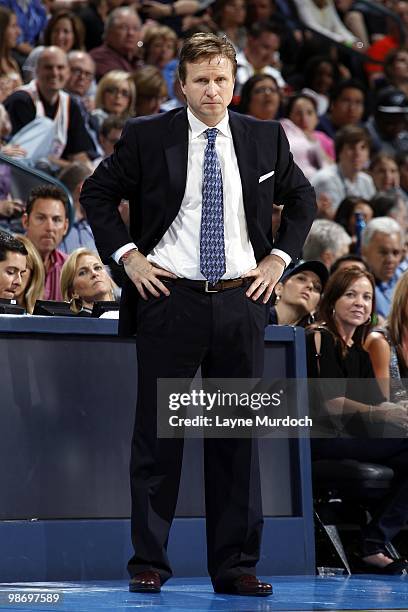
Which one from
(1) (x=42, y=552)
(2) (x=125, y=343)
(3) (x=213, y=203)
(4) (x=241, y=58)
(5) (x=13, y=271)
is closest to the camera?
(3) (x=213, y=203)

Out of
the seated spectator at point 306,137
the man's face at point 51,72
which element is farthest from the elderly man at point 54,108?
the seated spectator at point 306,137

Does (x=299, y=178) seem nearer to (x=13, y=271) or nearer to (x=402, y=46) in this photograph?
(x=13, y=271)

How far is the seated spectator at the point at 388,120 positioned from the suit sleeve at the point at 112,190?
27.1 feet

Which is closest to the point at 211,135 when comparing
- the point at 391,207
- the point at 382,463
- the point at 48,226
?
the point at 382,463

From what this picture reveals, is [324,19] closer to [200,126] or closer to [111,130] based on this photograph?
[111,130]

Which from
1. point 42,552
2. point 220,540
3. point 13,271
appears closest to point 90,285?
point 13,271

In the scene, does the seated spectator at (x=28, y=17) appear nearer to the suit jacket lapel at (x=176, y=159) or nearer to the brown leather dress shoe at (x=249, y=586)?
the suit jacket lapel at (x=176, y=159)

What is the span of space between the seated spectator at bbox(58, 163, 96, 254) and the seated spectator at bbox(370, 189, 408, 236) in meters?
2.47

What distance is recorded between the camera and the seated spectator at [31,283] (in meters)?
6.05

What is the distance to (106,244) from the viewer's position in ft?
14.0

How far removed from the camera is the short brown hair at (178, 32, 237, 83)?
417 centimetres

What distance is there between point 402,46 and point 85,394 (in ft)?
32.6

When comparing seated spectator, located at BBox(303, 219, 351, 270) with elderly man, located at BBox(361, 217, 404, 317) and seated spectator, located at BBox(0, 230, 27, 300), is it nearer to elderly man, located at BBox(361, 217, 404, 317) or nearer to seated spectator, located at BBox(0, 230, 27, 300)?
elderly man, located at BBox(361, 217, 404, 317)

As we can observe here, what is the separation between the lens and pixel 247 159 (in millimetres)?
4309
